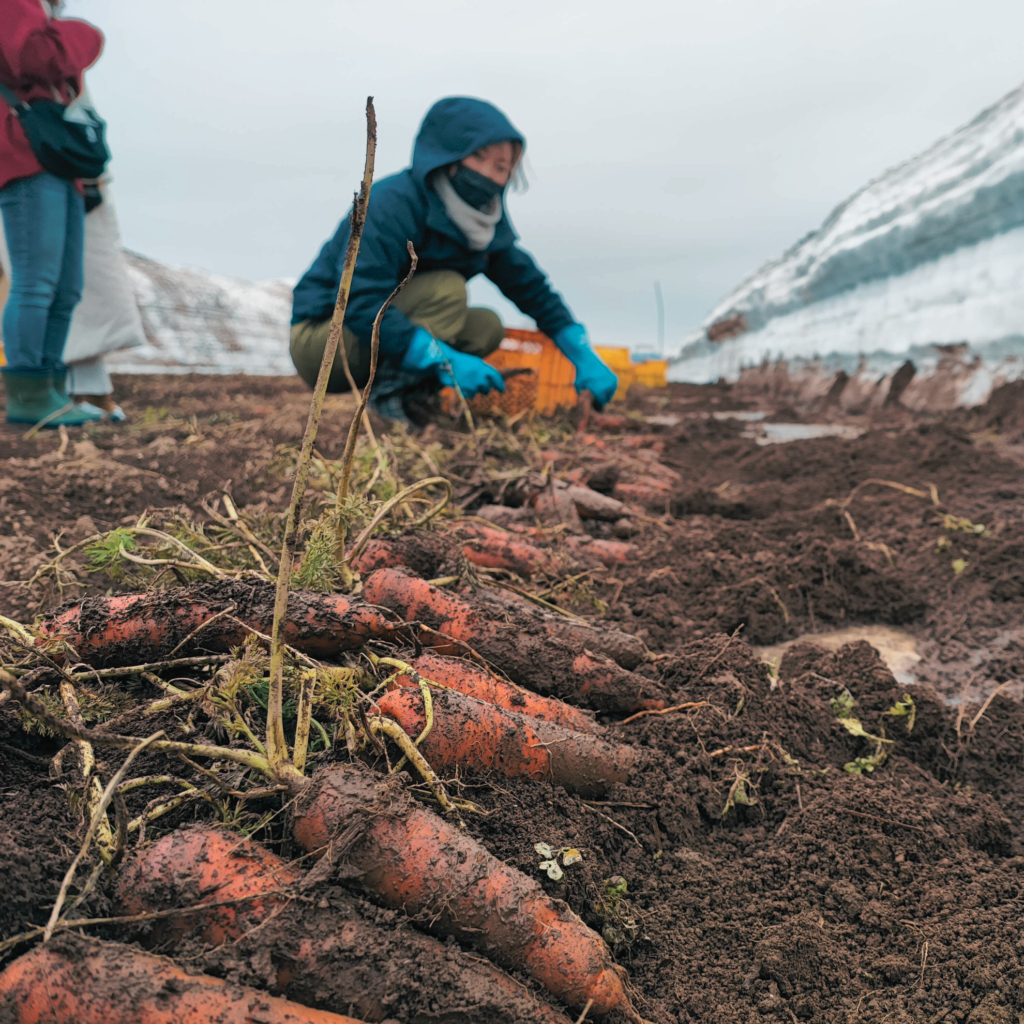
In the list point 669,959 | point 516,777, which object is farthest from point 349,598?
point 669,959

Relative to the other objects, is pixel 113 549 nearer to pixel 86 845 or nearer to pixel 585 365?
pixel 86 845

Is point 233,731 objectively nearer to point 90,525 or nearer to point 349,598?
point 349,598

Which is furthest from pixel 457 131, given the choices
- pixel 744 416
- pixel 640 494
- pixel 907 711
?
pixel 744 416

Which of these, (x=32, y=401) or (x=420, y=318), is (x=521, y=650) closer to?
(x=420, y=318)

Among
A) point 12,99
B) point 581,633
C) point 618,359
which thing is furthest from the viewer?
point 618,359

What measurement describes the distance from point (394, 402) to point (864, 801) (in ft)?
11.4

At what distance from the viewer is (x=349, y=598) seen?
1.39 m

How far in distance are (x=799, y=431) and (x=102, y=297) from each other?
5675 millimetres

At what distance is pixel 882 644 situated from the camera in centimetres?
224

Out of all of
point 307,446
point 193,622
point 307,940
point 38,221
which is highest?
point 38,221

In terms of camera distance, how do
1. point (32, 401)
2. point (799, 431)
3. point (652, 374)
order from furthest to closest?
point (652, 374), point (799, 431), point (32, 401)

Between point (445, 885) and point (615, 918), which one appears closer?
point (445, 885)

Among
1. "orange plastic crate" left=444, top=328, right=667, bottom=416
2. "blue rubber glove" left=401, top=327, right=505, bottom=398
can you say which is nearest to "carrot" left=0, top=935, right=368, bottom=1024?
"blue rubber glove" left=401, top=327, right=505, bottom=398

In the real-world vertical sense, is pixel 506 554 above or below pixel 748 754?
above
